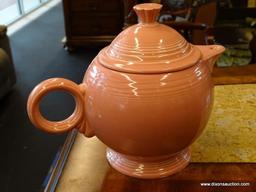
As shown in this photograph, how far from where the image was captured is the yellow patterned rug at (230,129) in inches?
28.3

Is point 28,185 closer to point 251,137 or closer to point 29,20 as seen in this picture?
point 251,137

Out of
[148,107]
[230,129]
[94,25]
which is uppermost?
[148,107]

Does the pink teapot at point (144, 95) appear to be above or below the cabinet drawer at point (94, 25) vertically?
above

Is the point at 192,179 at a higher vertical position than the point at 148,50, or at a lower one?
lower

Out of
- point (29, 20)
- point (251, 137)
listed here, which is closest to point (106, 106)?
point (251, 137)

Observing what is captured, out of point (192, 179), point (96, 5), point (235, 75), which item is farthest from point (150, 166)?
point (96, 5)

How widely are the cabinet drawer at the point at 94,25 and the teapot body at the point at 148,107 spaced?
2.52 meters

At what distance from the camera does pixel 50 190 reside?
67 centimetres

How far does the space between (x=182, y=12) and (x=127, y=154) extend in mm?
1552

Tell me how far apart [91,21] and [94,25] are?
0.04 m

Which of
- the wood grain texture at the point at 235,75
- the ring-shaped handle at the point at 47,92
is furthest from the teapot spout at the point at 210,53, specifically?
the wood grain texture at the point at 235,75

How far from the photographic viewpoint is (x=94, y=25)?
10.2 feet

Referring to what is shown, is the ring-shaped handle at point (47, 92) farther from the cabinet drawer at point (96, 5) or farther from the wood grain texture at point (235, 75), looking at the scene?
the cabinet drawer at point (96, 5)

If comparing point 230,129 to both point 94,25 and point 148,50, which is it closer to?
point 148,50
